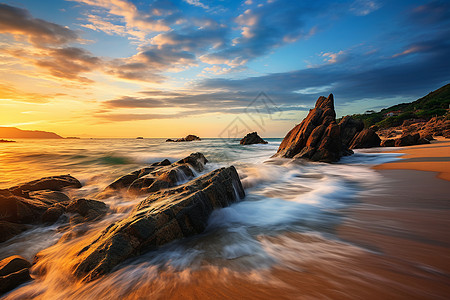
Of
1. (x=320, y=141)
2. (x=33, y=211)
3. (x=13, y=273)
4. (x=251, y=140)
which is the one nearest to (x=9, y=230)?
(x=33, y=211)

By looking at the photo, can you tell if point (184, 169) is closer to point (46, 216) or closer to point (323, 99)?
point (46, 216)

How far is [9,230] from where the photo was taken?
455cm

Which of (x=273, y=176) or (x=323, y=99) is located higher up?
(x=323, y=99)

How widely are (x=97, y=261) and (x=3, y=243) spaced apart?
133 inches

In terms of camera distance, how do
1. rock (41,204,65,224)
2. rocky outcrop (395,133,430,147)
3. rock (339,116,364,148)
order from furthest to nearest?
rock (339,116,364,148) < rocky outcrop (395,133,430,147) < rock (41,204,65,224)

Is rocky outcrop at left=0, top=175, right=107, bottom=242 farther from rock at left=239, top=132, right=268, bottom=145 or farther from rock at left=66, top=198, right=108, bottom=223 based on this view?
rock at left=239, top=132, right=268, bottom=145

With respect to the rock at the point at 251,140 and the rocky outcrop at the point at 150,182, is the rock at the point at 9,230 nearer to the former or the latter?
the rocky outcrop at the point at 150,182

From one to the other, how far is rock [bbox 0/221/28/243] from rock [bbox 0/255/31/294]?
2.06 m

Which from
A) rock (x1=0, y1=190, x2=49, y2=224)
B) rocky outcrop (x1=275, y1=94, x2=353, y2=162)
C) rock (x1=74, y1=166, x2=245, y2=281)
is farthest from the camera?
rocky outcrop (x1=275, y1=94, x2=353, y2=162)

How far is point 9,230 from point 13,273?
8.62ft

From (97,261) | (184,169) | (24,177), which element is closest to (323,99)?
(184,169)

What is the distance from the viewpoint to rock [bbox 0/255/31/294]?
2744 mm

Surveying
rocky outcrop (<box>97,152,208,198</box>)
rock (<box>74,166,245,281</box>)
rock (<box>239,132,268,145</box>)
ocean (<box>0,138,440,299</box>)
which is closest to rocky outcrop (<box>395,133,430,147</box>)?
ocean (<box>0,138,440,299</box>)

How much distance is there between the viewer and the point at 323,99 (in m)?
17.4
